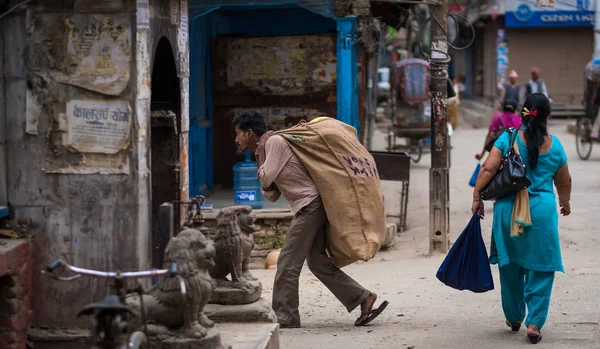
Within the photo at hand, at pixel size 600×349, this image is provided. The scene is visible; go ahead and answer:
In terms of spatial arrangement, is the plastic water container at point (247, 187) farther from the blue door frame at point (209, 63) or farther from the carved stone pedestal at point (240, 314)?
the carved stone pedestal at point (240, 314)

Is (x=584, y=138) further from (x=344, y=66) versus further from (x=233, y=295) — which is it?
(x=233, y=295)

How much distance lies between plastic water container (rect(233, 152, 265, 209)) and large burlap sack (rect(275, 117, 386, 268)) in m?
3.98

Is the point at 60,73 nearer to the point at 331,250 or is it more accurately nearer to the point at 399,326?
the point at 331,250

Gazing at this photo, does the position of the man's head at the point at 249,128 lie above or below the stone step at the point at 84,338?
above

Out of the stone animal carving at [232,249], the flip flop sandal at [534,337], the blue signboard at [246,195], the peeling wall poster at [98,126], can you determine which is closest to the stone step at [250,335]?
the stone animal carving at [232,249]

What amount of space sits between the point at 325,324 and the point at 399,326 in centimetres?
59

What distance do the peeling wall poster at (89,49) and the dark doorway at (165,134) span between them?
3.59 feet

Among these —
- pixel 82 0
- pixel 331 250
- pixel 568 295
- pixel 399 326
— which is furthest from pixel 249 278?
pixel 568 295

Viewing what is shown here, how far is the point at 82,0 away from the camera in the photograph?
18.5 ft

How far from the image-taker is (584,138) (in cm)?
1945

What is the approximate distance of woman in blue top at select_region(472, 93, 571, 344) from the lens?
6.78 metres

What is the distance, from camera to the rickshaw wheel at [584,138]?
1907cm

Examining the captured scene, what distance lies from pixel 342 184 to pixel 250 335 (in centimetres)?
163

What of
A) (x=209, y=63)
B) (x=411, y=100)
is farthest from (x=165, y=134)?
(x=411, y=100)
